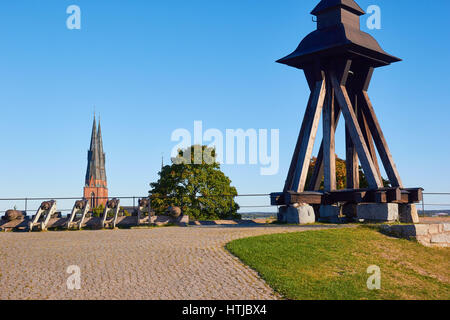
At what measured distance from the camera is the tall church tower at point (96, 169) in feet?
517

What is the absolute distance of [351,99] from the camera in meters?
22.9

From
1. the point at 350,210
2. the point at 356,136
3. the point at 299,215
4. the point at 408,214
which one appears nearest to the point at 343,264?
the point at 299,215

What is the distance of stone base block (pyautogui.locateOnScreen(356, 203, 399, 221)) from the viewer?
60.8 ft

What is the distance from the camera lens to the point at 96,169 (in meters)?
159

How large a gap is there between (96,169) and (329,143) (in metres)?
146

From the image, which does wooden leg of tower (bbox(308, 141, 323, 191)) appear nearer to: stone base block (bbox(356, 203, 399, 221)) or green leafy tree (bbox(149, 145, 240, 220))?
stone base block (bbox(356, 203, 399, 221))

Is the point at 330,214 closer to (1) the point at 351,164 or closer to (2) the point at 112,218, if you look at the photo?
(1) the point at 351,164

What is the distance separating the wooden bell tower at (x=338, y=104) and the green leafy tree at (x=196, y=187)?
13894 millimetres

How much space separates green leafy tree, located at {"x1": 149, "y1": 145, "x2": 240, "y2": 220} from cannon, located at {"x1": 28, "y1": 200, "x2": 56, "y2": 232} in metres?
14.8

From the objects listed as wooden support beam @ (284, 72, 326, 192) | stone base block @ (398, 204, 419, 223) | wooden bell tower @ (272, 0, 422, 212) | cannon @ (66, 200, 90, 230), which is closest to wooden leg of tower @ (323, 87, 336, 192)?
wooden bell tower @ (272, 0, 422, 212)

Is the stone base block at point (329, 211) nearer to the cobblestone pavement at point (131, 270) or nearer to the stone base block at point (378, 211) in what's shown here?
the stone base block at point (378, 211)

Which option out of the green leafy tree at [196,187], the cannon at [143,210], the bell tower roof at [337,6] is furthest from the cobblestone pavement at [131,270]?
the green leafy tree at [196,187]

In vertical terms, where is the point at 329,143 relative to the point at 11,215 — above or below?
above
